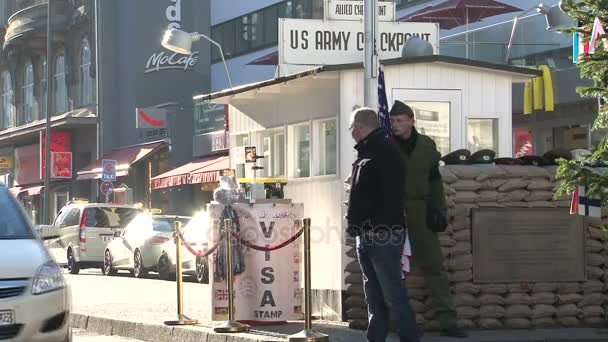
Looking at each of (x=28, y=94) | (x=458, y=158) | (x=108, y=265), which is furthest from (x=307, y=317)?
(x=28, y=94)

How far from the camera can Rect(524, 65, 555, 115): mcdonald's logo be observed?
22.2 meters

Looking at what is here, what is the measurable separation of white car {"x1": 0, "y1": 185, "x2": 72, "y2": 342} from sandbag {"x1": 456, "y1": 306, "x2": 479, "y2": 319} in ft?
12.9

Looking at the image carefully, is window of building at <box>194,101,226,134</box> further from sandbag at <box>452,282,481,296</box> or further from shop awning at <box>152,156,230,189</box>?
sandbag at <box>452,282,481,296</box>

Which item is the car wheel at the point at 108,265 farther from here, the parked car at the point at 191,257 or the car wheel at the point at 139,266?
the parked car at the point at 191,257

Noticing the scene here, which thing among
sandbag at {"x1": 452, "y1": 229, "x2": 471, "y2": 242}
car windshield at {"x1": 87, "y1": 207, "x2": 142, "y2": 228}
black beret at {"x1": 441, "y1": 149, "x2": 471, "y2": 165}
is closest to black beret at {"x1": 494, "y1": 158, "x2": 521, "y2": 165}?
black beret at {"x1": 441, "y1": 149, "x2": 471, "y2": 165}

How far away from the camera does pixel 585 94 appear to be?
10375mm

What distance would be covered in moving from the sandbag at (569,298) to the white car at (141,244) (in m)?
14.8

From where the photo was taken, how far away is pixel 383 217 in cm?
903

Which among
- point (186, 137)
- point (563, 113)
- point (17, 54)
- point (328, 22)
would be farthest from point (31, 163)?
point (328, 22)

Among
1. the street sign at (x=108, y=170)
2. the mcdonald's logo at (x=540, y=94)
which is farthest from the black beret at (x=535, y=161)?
the street sign at (x=108, y=170)

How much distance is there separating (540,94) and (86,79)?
99.3 feet

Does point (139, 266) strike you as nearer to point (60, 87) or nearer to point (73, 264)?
point (73, 264)

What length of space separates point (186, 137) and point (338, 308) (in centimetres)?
3113

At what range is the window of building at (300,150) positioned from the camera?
13157 mm
